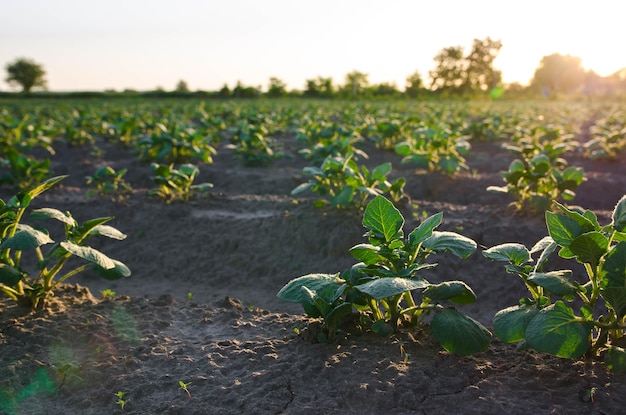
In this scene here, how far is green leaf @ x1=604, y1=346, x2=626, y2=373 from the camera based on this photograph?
83.3 inches

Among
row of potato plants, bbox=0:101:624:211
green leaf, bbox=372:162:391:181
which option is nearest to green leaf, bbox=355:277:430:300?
row of potato plants, bbox=0:101:624:211

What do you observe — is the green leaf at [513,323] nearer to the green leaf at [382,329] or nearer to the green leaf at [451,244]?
the green leaf at [451,244]

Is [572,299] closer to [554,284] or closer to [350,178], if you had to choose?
[554,284]

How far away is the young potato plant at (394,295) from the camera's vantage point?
7.43ft

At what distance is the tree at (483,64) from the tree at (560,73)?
39.7 feet

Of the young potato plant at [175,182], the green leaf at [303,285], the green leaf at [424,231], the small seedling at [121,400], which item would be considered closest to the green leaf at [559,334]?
the green leaf at [424,231]

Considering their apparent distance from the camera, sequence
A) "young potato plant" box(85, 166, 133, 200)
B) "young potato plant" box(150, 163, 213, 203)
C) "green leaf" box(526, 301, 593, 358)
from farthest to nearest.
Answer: "young potato plant" box(85, 166, 133, 200) < "young potato plant" box(150, 163, 213, 203) < "green leaf" box(526, 301, 593, 358)

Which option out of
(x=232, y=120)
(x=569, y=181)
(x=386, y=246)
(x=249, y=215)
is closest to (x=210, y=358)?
(x=386, y=246)

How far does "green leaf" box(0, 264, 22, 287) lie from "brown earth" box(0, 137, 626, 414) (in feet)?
0.84

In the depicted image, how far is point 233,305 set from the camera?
3.39 metres

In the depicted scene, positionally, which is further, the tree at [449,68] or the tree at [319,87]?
the tree at [449,68]

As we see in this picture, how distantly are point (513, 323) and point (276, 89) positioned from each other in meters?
35.6

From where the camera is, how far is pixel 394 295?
2355mm

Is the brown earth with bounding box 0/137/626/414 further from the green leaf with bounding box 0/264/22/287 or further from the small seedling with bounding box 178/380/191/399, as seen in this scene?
the green leaf with bounding box 0/264/22/287
